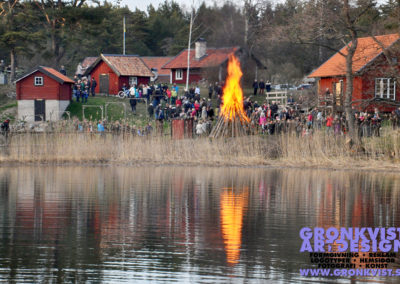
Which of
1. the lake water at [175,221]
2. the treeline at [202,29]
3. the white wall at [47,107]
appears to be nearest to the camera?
the lake water at [175,221]

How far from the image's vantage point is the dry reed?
109 ft

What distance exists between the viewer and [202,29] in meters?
83.2

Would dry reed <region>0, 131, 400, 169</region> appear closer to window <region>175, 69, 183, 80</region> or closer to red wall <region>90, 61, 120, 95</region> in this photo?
red wall <region>90, 61, 120, 95</region>

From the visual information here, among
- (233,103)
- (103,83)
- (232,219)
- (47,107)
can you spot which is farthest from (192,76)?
(232,219)

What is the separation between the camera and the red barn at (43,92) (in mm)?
65312

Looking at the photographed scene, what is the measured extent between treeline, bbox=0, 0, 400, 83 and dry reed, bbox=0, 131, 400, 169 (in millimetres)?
5443

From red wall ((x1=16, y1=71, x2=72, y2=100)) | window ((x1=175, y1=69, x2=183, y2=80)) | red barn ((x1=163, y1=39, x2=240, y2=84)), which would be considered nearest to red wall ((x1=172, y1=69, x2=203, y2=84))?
red barn ((x1=163, y1=39, x2=240, y2=84))

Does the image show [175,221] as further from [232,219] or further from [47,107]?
[47,107]

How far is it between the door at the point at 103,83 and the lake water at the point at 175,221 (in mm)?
45678

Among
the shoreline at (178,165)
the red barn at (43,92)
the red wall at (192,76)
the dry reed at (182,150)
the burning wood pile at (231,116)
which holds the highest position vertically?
the red wall at (192,76)

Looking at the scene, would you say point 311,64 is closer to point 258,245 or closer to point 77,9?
point 77,9

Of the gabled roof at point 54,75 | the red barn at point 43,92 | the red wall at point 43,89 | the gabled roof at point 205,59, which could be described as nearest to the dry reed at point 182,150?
the gabled roof at point 205,59

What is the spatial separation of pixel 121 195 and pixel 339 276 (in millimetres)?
11419

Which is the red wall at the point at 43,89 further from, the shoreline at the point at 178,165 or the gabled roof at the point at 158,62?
the gabled roof at the point at 158,62
